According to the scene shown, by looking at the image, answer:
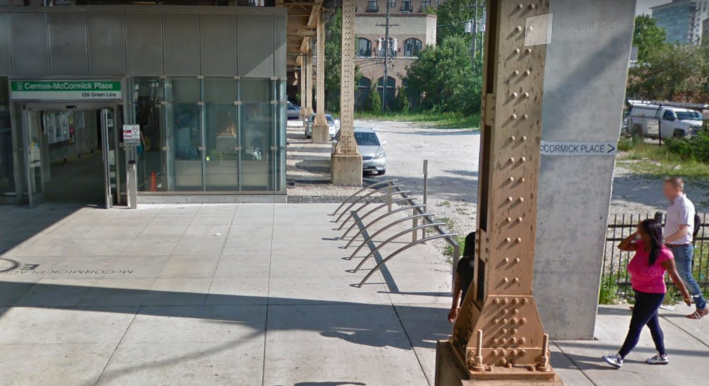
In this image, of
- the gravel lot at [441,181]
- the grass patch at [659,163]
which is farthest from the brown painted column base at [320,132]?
the grass patch at [659,163]

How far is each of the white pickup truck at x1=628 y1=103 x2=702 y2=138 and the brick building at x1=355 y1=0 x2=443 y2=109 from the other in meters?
37.1

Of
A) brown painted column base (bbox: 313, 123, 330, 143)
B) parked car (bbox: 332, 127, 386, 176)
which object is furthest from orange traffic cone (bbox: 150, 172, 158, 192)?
brown painted column base (bbox: 313, 123, 330, 143)

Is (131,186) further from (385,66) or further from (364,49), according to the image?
(364,49)

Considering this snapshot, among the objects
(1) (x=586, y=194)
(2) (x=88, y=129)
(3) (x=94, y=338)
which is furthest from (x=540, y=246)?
(2) (x=88, y=129)

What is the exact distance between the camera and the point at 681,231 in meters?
7.71

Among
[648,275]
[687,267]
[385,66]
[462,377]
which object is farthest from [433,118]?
[462,377]

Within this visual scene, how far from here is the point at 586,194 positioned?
6992mm

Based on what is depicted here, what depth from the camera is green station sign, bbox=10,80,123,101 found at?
581 inches

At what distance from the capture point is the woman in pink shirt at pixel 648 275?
627 cm

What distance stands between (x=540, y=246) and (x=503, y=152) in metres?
2.84

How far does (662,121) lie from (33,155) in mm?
28626

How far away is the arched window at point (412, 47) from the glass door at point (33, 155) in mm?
58245

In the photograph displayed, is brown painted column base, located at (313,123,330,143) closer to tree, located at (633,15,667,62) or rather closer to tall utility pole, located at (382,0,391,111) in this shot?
tall utility pole, located at (382,0,391,111)

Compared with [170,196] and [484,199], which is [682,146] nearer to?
[170,196]
